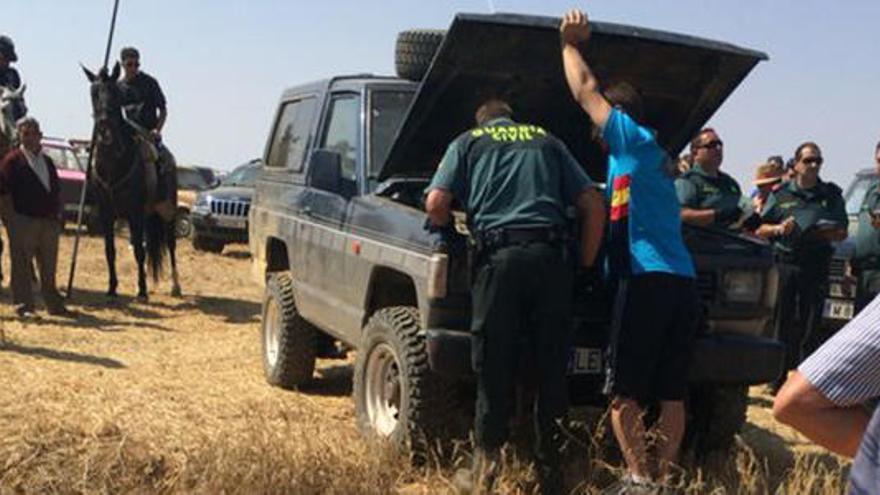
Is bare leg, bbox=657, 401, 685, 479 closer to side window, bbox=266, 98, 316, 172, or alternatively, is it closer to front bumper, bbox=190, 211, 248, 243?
side window, bbox=266, 98, 316, 172

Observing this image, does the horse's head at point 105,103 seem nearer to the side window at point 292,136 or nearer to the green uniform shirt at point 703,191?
the side window at point 292,136

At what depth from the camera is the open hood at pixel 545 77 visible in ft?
18.2

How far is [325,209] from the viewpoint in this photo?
21.2 ft

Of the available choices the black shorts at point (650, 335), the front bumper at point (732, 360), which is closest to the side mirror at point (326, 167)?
the front bumper at point (732, 360)

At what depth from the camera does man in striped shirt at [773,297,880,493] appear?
1.91 m

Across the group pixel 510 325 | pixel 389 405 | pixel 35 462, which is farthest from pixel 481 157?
pixel 35 462

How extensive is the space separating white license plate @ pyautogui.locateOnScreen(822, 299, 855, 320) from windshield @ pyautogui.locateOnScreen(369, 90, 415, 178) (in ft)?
15.3

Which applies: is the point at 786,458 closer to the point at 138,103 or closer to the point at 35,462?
the point at 35,462

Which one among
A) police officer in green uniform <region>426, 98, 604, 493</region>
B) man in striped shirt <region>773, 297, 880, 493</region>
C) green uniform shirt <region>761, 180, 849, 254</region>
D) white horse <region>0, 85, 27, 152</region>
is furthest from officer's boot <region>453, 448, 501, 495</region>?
white horse <region>0, 85, 27, 152</region>

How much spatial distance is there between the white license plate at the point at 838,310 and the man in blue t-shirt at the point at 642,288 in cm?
488

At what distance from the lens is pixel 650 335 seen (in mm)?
4590

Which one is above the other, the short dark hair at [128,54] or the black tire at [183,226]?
the short dark hair at [128,54]

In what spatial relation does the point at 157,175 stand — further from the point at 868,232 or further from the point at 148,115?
the point at 868,232

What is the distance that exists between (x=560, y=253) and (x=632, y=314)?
0.43 metres
